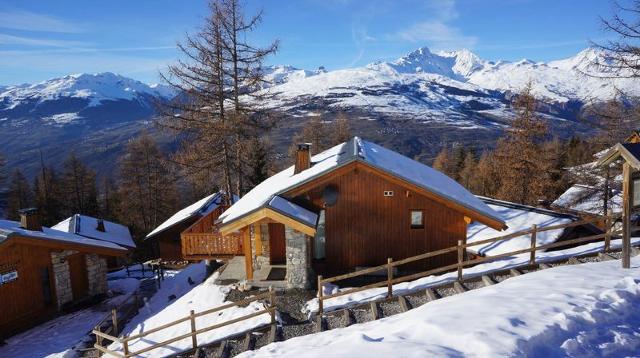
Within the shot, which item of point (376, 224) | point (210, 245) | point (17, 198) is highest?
point (376, 224)

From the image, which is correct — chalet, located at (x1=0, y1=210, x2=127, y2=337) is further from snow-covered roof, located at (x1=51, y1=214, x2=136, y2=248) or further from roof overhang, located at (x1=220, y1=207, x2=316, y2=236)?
A: roof overhang, located at (x1=220, y1=207, x2=316, y2=236)

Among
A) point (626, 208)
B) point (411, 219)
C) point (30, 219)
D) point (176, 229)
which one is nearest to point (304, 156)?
point (411, 219)

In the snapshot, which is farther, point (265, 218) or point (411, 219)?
point (411, 219)

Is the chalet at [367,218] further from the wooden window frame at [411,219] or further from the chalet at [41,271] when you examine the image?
Answer: the chalet at [41,271]

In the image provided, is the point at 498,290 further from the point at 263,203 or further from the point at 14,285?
the point at 14,285

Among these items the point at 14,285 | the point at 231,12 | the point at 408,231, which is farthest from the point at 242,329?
the point at 231,12

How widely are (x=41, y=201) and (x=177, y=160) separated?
110 feet

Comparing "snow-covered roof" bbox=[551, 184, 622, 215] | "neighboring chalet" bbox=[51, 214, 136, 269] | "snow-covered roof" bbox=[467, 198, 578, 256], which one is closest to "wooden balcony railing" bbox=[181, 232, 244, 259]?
"snow-covered roof" bbox=[467, 198, 578, 256]

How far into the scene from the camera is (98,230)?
3228 centimetres

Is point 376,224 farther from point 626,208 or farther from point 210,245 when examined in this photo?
point 626,208

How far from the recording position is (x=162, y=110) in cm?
2316

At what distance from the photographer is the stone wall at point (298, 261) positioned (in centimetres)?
1472

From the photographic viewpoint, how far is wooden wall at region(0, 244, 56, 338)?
1753 cm

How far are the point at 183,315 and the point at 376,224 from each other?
7.81 meters
